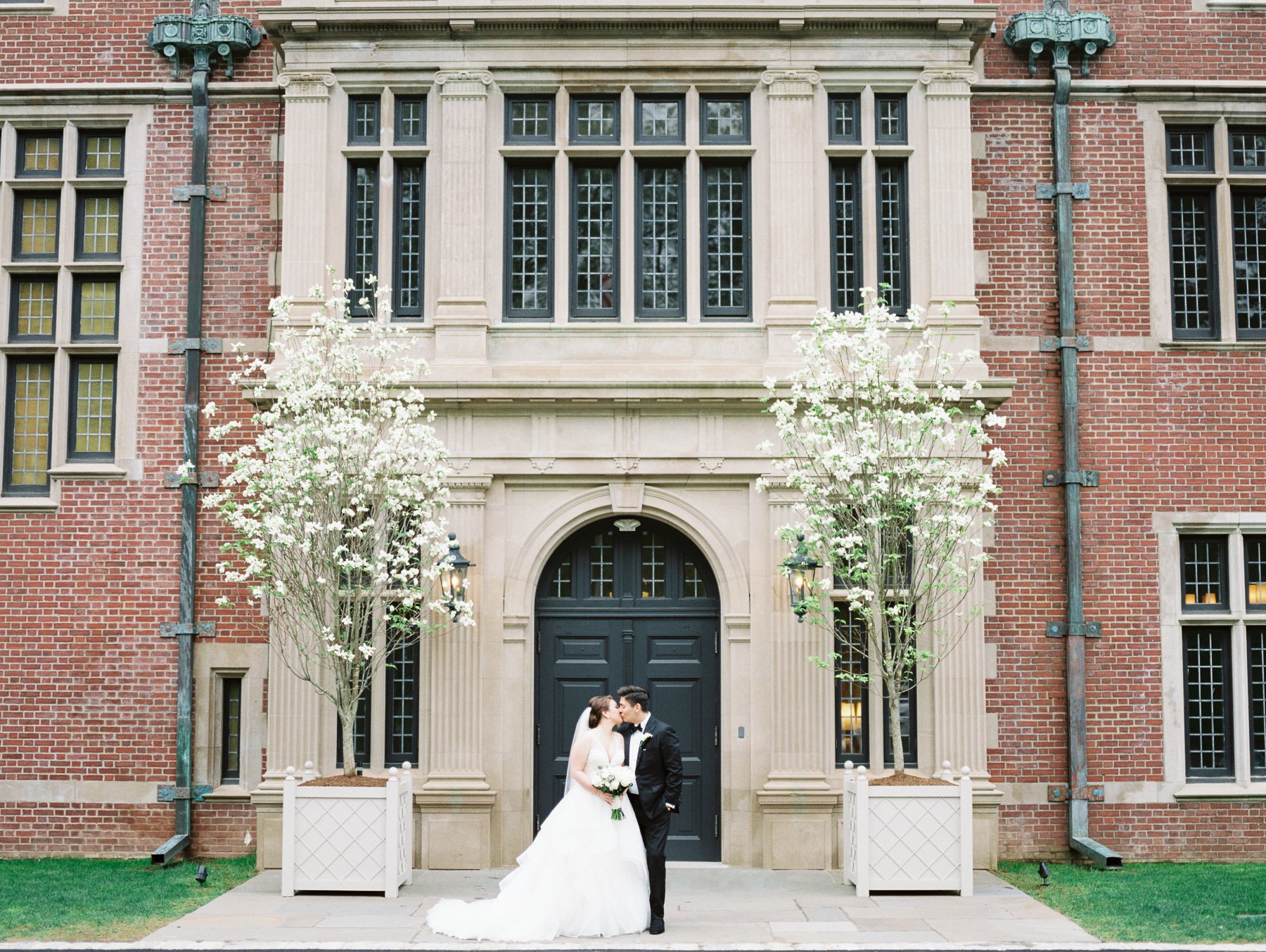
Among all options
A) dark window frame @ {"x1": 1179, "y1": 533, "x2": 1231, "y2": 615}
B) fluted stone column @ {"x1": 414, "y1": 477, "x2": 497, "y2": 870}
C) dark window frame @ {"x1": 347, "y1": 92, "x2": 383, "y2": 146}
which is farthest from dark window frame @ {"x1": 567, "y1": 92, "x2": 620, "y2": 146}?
dark window frame @ {"x1": 1179, "y1": 533, "x2": 1231, "y2": 615}

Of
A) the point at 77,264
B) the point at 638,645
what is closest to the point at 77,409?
the point at 77,264

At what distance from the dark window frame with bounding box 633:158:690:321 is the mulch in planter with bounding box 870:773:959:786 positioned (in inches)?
210

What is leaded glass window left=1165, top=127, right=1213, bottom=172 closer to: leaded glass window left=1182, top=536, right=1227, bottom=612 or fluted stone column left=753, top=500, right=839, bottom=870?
leaded glass window left=1182, top=536, right=1227, bottom=612

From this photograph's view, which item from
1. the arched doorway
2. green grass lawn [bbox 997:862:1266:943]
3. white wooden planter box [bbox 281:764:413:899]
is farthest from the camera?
the arched doorway

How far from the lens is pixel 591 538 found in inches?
588

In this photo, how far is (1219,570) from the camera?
15.5 metres

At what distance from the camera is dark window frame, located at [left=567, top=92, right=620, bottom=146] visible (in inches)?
596

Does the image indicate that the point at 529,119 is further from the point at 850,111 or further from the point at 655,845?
the point at 655,845

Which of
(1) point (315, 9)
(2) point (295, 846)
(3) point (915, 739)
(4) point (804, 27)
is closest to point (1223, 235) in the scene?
(4) point (804, 27)

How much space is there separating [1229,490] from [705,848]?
23.5 ft

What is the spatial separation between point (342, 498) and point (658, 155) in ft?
17.3

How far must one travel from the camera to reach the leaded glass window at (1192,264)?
51.9 ft

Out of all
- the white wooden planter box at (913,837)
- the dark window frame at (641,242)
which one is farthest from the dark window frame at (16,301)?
the white wooden planter box at (913,837)

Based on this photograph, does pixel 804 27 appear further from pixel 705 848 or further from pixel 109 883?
pixel 109 883
